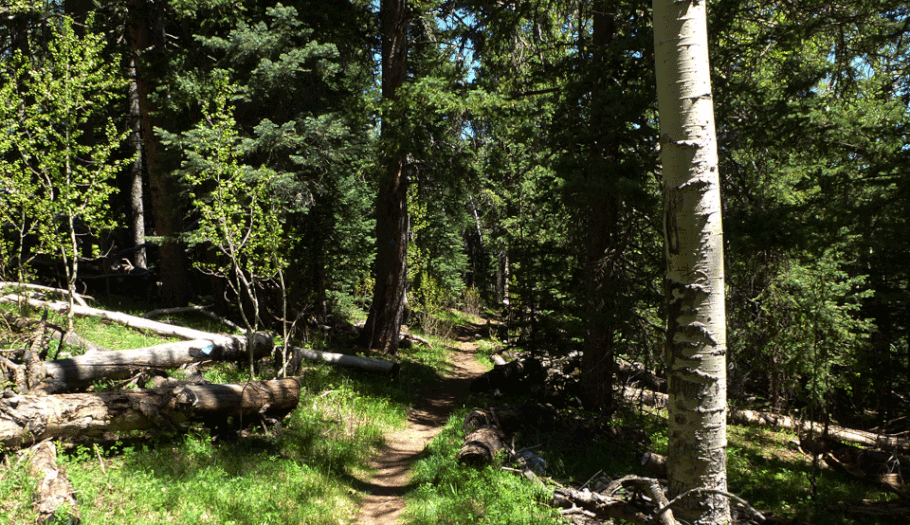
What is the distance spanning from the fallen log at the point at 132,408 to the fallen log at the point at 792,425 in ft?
24.2

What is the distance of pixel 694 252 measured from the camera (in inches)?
115

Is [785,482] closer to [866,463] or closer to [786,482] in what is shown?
[786,482]

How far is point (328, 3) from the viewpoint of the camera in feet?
39.0

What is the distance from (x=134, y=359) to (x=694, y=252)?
287 inches

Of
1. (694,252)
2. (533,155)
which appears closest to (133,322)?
(533,155)

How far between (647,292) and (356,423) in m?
4.78

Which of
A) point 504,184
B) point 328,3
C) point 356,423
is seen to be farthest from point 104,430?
point 504,184

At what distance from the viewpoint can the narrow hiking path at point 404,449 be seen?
18.8 ft

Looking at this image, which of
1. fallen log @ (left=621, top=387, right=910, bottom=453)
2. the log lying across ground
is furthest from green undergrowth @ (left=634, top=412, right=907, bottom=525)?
the log lying across ground

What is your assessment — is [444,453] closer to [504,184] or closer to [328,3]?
[328,3]

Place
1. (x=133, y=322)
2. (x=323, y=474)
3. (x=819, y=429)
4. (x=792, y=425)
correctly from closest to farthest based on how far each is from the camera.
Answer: (x=323, y=474) → (x=133, y=322) → (x=819, y=429) → (x=792, y=425)

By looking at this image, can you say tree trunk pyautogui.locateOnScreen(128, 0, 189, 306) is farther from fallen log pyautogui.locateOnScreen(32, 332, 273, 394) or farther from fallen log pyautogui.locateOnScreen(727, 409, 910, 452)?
fallen log pyautogui.locateOnScreen(727, 409, 910, 452)

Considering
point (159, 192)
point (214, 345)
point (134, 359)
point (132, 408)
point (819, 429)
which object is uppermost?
point (159, 192)

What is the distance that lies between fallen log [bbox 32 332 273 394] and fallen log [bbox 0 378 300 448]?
650 millimetres
